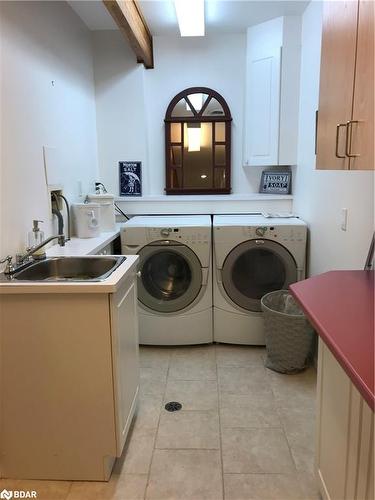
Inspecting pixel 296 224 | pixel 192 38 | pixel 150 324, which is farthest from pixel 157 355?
pixel 192 38

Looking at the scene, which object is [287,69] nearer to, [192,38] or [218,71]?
[218,71]

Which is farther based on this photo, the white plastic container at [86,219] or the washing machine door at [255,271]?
the washing machine door at [255,271]

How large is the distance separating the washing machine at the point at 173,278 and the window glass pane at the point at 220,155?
0.70m

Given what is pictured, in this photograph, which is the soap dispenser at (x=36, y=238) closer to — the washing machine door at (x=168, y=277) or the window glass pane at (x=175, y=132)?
the washing machine door at (x=168, y=277)

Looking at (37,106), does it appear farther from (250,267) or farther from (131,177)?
(250,267)

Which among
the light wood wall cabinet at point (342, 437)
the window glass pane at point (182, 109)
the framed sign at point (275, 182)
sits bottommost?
the light wood wall cabinet at point (342, 437)

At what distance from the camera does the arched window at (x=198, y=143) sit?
3.47 meters

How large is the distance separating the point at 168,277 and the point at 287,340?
1.01m

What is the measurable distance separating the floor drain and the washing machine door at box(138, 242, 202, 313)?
77cm

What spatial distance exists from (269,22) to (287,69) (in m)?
0.40

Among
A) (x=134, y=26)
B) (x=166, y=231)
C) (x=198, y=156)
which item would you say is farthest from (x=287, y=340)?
(x=134, y=26)

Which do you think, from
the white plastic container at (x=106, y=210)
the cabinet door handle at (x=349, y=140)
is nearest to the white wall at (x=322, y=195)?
the cabinet door handle at (x=349, y=140)

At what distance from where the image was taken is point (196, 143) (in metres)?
3.52

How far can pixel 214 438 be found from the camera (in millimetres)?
2066
